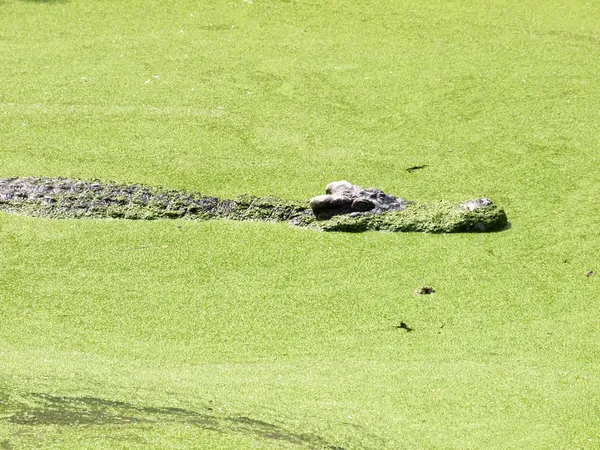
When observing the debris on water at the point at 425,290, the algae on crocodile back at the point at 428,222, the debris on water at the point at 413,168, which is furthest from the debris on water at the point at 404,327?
the debris on water at the point at 413,168

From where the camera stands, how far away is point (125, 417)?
2467mm

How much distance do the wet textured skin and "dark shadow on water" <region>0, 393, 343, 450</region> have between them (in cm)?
157

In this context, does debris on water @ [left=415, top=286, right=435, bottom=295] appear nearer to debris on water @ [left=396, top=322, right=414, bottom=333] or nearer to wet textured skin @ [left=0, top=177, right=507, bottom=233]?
debris on water @ [left=396, top=322, right=414, bottom=333]

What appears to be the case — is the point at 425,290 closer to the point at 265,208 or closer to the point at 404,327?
the point at 404,327

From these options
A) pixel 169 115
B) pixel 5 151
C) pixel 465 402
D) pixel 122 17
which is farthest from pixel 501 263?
pixel 122 17

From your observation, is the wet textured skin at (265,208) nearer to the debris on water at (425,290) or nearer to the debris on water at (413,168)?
the debris on water at (413,168)

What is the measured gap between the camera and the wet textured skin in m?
3.98

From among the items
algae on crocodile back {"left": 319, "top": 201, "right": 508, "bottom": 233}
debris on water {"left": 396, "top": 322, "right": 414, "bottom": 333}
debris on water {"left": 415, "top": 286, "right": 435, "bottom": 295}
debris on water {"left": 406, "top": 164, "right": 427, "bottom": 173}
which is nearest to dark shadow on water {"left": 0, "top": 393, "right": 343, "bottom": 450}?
debris on water {"left": 396, "top": 322, "right": 414, "bottom": 333}

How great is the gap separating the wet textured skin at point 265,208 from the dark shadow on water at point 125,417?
5.15 feet

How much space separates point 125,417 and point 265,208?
1773 mm

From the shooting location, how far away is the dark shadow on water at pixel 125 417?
242cm

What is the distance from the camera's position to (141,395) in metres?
2.66

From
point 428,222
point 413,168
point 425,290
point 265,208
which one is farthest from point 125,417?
point 413,168

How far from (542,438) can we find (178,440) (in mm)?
1041
